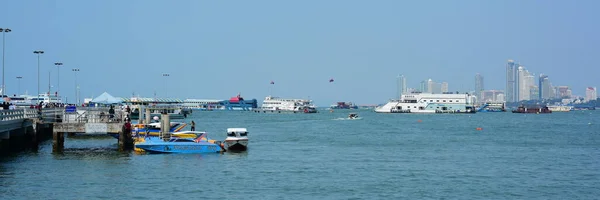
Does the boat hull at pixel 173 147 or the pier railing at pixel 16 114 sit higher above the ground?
the pier railing at pixel 16 114

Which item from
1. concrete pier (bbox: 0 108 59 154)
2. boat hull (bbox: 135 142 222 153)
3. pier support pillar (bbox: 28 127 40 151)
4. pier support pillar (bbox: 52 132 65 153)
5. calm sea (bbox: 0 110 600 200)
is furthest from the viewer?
pier support pillar (bbox: 28 127 40 151)

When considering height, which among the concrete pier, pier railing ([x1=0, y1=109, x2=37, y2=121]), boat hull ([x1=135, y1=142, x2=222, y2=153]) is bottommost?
boat hull ([x1=135, y1=142, x2=222, y2=153])

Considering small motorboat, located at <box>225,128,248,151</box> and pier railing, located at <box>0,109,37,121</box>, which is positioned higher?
pier railing, located at <box>0,109,37,121</box>

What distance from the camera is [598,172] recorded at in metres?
42.8

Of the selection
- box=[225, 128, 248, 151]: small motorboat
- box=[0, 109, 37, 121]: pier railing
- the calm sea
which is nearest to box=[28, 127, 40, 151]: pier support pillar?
the calm sea

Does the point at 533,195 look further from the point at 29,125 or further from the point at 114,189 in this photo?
the point at 29,125

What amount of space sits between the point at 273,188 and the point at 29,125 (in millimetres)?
26601

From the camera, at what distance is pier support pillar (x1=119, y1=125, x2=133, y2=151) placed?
52.5 meters

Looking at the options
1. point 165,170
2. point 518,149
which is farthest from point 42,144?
point 518,149

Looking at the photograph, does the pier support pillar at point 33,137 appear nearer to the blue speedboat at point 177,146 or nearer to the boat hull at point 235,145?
the blue speedboat at point 177,146

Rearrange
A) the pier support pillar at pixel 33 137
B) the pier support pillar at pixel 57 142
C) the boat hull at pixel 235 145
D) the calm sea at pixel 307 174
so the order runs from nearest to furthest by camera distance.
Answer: the calm sea at pixel 307 174, the pier support pillar at pixel 57 142, the pier support pillar at pixel 33 137, the boat hull at pixel 235 145

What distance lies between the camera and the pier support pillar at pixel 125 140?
52.5m

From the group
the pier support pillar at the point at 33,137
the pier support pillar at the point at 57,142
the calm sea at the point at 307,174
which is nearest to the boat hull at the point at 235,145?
the calm sea at the point at 307,174

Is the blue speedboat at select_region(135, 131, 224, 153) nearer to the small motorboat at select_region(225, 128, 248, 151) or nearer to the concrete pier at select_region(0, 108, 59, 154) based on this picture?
the small motorboat at select_region(225, 128, 248, 151)
